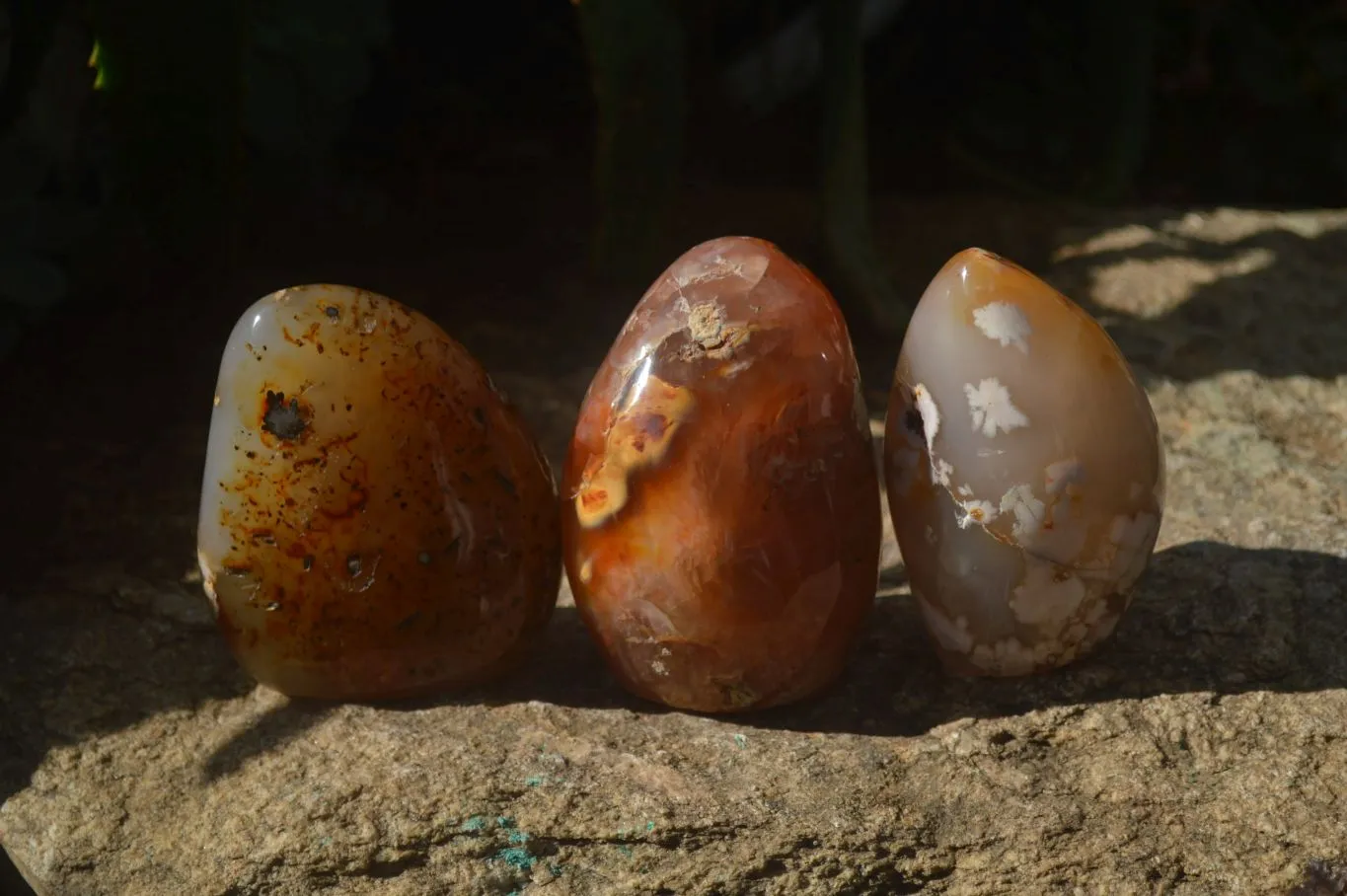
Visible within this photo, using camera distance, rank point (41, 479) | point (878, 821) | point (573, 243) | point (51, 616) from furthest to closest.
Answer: point (573, 243)
point (41, 479)
point (51, 616)
point (878, 821)

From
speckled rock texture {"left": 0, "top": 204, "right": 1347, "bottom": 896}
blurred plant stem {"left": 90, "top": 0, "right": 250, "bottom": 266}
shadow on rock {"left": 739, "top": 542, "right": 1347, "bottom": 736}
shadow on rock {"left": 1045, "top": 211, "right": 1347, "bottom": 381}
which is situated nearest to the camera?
speckled rock texture {"left": 0, "top": 204, "right": 1347, "bottom": 896}

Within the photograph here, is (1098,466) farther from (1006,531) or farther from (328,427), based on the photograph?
(328,427)

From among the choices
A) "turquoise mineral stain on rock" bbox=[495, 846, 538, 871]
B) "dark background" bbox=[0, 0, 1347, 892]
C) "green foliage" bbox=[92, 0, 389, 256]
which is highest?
"green foliage" bbox=[92, 0, 389, 256]

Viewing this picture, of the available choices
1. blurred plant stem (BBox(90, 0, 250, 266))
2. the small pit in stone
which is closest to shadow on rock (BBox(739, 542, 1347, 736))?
the small pit in stone

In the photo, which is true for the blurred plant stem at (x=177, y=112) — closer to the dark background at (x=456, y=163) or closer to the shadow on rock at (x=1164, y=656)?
the dark background at (x=456, y=163)

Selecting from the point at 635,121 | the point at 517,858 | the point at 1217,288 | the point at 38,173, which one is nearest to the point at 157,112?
the point at 38,173

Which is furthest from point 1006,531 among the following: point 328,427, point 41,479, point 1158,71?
point 1158,71

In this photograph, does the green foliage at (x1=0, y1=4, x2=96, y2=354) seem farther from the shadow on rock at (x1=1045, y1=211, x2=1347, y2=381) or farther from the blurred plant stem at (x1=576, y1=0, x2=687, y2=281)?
the shadow on rock at (x1=1045, y1=211, x2=1347, y2=381)
